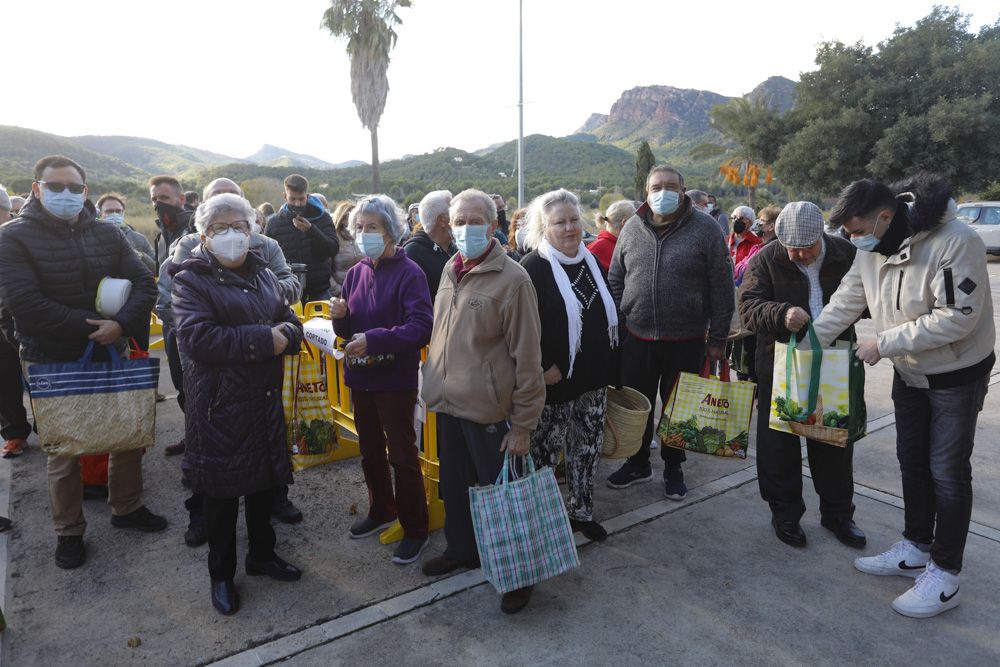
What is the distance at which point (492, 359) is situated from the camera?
9.57ft

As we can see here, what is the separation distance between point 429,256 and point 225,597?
2332 millimetres

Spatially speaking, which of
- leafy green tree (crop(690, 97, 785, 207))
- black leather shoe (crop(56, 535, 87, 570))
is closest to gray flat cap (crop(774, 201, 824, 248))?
black leather shoe (crop(56, 535, 87, 570))

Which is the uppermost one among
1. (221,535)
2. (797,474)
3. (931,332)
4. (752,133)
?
(752,133)

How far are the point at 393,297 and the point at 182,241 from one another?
1548 mm

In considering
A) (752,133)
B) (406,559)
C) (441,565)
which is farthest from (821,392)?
(752,133)

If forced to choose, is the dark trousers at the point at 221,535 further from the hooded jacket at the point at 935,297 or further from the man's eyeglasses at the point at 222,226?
the hooded jacket at the point at 935,297

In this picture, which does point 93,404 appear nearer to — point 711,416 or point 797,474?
point 711,416

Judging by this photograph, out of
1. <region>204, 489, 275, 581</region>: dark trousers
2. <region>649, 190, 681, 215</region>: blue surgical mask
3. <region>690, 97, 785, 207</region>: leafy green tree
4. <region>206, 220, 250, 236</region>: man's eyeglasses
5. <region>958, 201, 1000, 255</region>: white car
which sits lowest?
<region>204, 489, 275, 581</region>: dark trousers

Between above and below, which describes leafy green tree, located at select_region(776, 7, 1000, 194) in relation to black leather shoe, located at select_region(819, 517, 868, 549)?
above

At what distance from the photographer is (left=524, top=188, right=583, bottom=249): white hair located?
3.32 meters

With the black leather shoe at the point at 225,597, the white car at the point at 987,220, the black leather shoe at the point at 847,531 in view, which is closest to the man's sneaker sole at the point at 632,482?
the black leather shoe at the point at 847,531

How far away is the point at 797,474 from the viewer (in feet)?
11.8

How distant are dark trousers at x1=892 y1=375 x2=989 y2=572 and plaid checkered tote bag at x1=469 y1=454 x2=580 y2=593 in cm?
174

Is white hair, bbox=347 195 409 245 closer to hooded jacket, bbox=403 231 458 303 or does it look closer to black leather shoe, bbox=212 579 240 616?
hooded jacket, bbox=403 231 458 303
